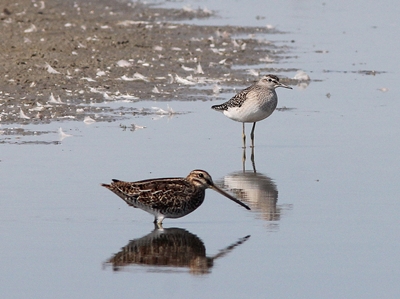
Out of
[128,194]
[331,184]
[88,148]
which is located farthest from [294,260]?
[88,148]

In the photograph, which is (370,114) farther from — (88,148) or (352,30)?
(352,30)

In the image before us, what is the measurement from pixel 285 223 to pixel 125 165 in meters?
2.89

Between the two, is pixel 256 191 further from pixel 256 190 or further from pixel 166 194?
pixel 166 194

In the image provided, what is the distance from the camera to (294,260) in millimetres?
8195

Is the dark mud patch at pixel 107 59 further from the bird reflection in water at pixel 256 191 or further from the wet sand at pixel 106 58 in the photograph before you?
the bird reflection in water at pixel 256 191

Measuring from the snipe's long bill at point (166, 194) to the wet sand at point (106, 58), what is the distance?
5.16 meters

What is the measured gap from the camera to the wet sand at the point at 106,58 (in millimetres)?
15891

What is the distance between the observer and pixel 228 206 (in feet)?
33.3

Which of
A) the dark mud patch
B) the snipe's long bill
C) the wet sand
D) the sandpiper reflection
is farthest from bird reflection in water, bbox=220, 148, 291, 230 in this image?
the wet sand

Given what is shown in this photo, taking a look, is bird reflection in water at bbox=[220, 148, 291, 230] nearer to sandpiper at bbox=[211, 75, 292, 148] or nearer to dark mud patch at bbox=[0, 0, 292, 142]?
sandpiper at bbox=[211, 75, 292, 148]

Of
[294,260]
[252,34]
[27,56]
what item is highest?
[252,34]

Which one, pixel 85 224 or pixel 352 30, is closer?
pixel 85 224

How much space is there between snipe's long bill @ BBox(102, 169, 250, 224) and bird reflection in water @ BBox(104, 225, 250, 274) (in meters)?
0.23

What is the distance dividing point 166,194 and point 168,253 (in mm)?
902
